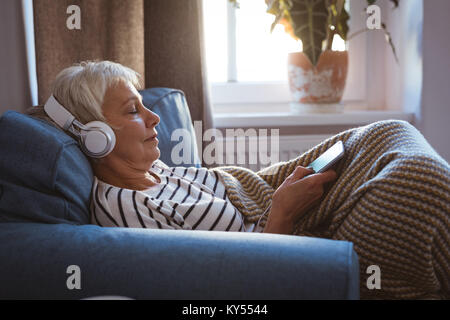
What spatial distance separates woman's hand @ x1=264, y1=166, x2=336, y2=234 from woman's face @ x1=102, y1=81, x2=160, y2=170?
1.10ft

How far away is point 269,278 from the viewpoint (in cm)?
69

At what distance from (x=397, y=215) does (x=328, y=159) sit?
0.27 meters

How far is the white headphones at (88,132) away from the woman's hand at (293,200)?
397mm

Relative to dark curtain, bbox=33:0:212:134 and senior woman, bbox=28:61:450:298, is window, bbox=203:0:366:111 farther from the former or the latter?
senior woman, bbox=28:61:450:298

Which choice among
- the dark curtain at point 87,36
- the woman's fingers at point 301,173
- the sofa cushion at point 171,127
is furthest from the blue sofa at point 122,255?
the dark curtain at point 87,36

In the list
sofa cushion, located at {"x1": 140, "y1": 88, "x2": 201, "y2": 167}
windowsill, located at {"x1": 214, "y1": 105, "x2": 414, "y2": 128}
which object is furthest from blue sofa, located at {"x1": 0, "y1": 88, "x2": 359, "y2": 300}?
windowsill, located at {"x1": 214, "y1": 105, "x2": 414, "y2": 128}

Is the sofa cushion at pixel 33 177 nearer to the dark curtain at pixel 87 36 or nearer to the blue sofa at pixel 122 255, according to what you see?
the blue sofa at pixel 122 255

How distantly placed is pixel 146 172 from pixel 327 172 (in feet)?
1.51

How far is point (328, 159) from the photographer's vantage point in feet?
3.44

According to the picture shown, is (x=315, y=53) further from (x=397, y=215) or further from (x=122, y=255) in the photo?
(x=122, y=255)

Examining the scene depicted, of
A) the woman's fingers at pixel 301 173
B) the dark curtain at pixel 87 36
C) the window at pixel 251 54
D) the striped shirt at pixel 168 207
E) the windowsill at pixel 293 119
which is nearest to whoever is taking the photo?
the striped shirt at pixel 168 207

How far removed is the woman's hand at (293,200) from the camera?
3.35 feet

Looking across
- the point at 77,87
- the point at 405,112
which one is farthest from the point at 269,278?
the point at 405,112
